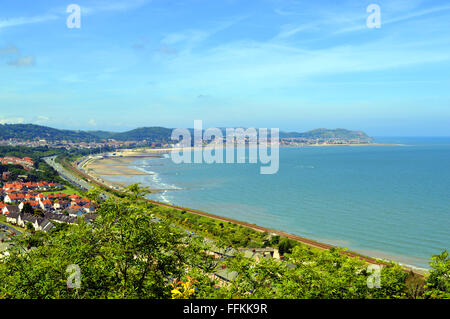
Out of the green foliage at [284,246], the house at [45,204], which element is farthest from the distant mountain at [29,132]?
the green foliage at [284,246]

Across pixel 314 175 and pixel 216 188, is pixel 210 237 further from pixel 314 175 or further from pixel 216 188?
pixel 314 175

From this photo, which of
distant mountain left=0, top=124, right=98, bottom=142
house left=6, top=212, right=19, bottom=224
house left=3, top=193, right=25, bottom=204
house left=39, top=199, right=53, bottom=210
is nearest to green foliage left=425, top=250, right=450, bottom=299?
house left=6, top=212, right=19, bottom=224

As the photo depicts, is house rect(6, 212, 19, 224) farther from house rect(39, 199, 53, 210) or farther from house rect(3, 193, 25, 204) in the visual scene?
house rect(3, 193, 25, 204)

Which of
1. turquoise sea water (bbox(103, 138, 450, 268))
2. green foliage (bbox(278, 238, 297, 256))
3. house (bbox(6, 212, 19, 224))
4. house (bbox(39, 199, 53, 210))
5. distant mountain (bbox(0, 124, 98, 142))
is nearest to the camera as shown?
green foliage (bbox(278, 238, 297, 256))

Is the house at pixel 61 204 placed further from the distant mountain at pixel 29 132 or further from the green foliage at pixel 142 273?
the distant mountain at pixel 29 132

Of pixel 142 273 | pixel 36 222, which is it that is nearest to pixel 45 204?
pixel 36 222

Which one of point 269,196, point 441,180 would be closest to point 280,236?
point 269,196

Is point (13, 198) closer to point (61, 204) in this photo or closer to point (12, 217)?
point (61, 204)
